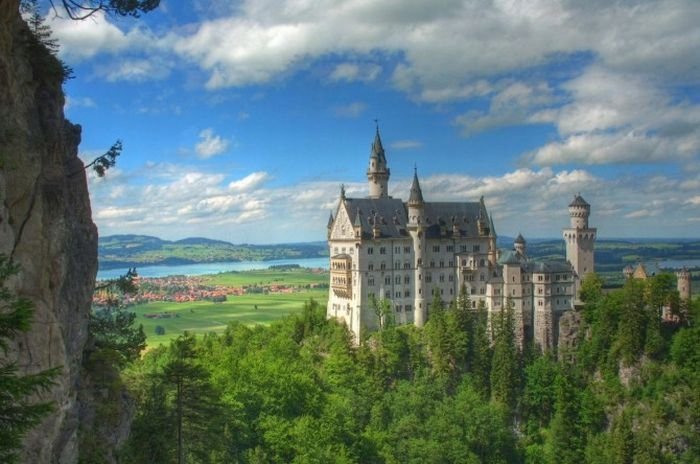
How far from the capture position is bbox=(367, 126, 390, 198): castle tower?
105 metres

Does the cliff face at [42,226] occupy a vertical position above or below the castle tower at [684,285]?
above

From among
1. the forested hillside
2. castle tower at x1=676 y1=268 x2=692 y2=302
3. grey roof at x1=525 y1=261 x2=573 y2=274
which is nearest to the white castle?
grey roof at x1=525 y1=261 x2=573 y2=274

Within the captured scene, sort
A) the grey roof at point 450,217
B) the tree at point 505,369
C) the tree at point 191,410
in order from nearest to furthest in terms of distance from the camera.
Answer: the tree at point 191,410
the tree at point 505,369
the grey roof at point 450,217

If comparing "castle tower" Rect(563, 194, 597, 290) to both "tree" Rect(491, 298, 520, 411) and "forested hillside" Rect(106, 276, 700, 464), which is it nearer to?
"forested hillside" Rect(106, 276, 700, 464)

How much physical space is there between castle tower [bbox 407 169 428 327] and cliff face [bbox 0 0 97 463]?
6836 cm

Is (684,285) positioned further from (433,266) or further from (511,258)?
(433,266)

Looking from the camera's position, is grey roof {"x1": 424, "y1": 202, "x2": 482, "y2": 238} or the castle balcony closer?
the castle balcony

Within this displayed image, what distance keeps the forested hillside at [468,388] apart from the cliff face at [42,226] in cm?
2902

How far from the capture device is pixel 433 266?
321 ft

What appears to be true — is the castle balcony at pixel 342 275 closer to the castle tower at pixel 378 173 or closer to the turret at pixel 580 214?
the castle tower at pixel 378 173

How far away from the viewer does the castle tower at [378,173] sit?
105438 millimetres

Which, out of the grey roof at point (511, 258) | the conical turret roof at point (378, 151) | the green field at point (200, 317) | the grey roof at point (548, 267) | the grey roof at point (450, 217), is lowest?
the green field at point (200, 317)

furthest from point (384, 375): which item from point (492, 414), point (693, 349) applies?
point (693, 349)

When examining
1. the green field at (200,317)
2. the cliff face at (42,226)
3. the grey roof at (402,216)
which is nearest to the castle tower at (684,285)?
the grey roof at (402,216)
